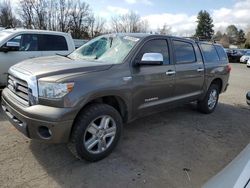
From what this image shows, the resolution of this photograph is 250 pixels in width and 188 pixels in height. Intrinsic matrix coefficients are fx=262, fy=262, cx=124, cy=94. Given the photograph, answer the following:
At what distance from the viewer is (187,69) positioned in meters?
5.21

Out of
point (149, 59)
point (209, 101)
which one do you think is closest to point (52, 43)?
point (149, 59)

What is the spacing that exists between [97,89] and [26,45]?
455 centimetres

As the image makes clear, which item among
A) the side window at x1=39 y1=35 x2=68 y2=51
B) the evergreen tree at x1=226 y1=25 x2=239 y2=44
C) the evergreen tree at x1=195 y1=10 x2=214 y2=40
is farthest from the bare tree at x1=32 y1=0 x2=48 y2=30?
the evergreen tree at x1=226 y1=25 x2=239 y2=44

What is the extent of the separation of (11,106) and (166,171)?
2305 millimetres

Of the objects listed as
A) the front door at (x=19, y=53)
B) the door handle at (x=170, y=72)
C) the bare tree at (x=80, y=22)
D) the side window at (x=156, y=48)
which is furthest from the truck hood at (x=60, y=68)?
the bare tree at (x=80, y=22)

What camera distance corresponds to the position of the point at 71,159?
12.3 feet

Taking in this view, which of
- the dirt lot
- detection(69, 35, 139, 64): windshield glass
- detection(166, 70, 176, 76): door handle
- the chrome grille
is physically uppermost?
detection(69, 35, 139, 64): windshield glass

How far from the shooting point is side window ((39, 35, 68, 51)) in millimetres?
7504

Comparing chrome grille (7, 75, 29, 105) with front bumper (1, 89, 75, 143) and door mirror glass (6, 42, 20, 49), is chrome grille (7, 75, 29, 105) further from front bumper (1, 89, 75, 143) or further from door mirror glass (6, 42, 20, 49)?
door mirror glass (6, 42, 20, 49)

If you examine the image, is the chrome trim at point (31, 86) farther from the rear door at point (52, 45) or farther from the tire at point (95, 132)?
the rear door at point (52, 45)

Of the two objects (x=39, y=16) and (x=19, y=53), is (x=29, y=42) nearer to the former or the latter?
(x=19, y=53)

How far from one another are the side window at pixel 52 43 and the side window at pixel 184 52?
400cm

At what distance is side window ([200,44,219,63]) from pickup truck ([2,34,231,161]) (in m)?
0.83

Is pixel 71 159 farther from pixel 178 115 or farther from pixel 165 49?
pixel 178 115
